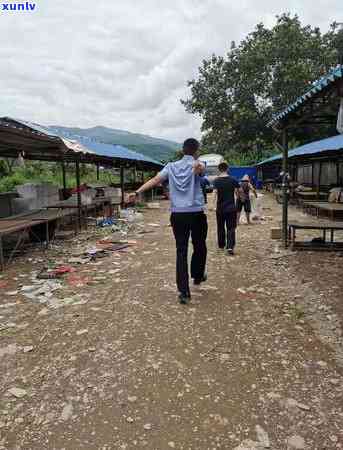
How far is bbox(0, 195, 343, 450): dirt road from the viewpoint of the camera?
224 centimetres

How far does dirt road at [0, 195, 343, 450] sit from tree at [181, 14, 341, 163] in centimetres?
2732

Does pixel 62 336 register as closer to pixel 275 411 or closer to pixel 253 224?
pixel 275 411

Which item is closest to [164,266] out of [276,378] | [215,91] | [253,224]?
[276,378]

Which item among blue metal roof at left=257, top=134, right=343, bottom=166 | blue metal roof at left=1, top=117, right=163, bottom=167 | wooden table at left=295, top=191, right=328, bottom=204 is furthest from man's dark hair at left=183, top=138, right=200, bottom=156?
wooden table at left=295, top=191, right=328, bottom=204

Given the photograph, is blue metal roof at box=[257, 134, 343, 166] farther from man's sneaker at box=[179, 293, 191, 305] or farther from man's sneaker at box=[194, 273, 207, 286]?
man's sneaker at box=[179, 293, 191, 305]

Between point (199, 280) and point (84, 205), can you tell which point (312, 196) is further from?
point (199, 280)

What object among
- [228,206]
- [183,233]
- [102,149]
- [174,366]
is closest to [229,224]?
[228,206]

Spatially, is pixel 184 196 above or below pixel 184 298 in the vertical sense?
above

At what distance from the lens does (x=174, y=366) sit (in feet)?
9.79

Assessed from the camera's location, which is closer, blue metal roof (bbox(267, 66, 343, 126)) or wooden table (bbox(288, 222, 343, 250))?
blue metal roof (bbox(267, 66, 343, 126))

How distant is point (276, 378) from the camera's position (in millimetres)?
2818

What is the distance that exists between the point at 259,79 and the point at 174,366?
100 feet

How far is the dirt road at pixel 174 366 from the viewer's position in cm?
224

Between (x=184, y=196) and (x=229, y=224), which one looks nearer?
(x=184, y=196)
